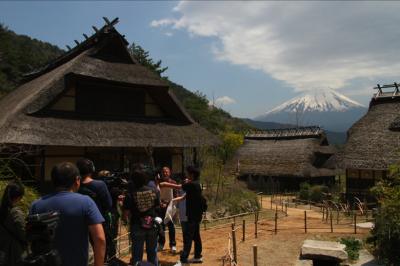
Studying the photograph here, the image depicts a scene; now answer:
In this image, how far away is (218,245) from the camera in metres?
8.93

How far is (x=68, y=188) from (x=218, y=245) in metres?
5.99

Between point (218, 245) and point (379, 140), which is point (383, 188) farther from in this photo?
point (379, 140)

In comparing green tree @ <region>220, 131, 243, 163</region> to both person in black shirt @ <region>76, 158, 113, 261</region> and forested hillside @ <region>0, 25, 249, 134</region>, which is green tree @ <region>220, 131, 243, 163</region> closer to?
forested hillside @ <region>0, 25, 249, 134</region>

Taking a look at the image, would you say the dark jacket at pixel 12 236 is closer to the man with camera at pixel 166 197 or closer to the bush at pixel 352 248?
the man with camera at pixel 166 197

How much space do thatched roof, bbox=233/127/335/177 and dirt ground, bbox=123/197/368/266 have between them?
1863 centimetres

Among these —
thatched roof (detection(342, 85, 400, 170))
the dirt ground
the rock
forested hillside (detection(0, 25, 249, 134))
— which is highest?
forested hillside (detection(0, 25, 249, 134))

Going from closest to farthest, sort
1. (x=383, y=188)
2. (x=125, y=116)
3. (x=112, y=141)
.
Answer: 1. (x=383, y=188)
2. (x=112, y=141)
3. (x=125, y=116)

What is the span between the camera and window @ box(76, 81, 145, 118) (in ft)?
50.0

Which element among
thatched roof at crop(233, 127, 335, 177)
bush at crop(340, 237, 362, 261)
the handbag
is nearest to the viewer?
the handbag

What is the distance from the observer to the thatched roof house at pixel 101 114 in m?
13.0

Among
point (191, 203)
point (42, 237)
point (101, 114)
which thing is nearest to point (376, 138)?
point (101, 114)

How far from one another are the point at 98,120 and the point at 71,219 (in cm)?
1193

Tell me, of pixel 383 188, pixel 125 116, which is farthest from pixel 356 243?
pixel 125 116

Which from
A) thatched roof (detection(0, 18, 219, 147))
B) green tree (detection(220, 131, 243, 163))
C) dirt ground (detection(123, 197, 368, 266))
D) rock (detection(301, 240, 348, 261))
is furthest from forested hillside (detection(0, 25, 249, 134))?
rock (detection(301, 240, 348, 261))
